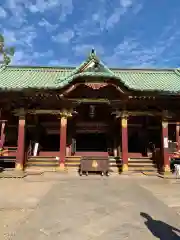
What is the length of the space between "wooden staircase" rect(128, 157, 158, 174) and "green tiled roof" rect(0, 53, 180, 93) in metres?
4.72

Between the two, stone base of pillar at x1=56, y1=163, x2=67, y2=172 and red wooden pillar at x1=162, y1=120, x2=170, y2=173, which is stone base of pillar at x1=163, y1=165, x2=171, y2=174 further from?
stone base of pillar at x1=56, y1=163, x2=67, y2=172

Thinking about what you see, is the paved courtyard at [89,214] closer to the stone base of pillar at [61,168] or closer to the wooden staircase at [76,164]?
the stone base of pillar at [61,168]

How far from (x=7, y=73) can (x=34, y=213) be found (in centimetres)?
1522

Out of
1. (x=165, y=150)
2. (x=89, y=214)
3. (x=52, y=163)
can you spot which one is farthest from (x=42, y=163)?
(x=89, y=214)

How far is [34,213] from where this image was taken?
5750mm

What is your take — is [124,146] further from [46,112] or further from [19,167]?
[19,167]

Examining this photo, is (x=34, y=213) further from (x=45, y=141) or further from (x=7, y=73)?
(x=7, y=73)

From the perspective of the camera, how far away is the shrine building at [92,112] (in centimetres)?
1409

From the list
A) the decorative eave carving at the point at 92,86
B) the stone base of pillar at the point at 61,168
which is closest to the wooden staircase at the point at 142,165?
the stone base of pillar at the point at 61,168

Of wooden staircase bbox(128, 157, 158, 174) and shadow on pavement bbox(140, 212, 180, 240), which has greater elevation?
wooden staircase bbox(128, 157, 158, 174)

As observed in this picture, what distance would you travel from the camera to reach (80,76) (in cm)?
1409

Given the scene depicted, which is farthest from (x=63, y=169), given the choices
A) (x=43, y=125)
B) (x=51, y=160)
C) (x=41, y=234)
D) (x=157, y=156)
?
(x=41, y=234)

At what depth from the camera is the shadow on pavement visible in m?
4.37

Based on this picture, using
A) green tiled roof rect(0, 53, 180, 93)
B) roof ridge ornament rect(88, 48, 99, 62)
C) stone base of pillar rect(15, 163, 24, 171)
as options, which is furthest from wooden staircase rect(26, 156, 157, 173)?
roof ridge ornament rect(88, 48, 99, 62)
